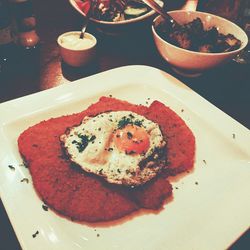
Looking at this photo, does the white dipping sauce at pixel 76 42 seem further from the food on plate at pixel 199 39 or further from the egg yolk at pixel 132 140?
the egg yolk at pixel 132 140

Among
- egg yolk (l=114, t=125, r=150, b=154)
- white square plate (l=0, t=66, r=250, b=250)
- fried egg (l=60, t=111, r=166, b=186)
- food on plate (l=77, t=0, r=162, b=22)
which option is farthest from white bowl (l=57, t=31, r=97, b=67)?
egg yolk (l=114, t=125, r=150, b=154)

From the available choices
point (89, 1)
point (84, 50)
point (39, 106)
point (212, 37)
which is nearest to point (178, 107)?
point (212, 37)

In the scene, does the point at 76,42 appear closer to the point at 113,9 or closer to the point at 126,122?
the point at 113,9

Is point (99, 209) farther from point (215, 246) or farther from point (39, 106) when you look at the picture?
point (39, 106)

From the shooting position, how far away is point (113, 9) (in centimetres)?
308

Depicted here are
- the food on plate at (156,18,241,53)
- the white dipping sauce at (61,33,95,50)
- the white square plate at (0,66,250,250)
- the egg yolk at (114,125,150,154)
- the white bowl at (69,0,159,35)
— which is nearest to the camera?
the white square plate at (0,66,250,250)

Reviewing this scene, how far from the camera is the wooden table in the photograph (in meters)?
2.56

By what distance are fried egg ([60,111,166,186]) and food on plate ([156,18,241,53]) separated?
0.86 meters

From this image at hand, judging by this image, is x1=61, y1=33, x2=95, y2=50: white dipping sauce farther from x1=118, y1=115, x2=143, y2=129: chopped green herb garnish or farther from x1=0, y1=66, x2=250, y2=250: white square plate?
x1=118, y1=115, x2=143, y2=129: chopped green herb garnish

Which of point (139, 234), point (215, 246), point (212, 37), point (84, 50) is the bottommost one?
point (139, 234)

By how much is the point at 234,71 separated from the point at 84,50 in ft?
4.81

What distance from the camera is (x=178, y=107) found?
2.49 metres

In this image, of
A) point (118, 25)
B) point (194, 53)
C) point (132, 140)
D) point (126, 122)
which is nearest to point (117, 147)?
point (132, 140)

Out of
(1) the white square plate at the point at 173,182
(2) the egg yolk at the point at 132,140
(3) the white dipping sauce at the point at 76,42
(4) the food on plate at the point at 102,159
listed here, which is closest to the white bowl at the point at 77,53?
(3) the white dipping sauce at the point at 76,42
